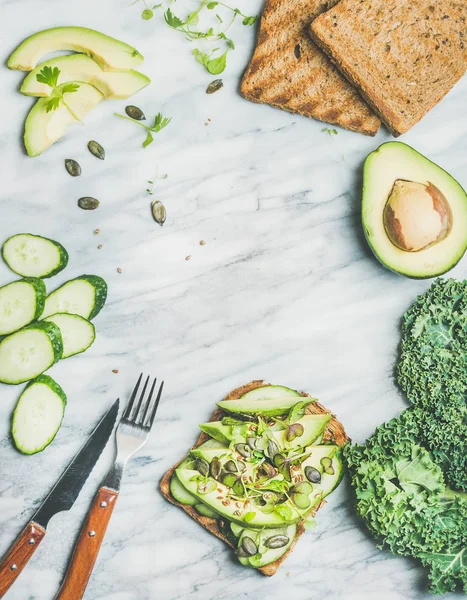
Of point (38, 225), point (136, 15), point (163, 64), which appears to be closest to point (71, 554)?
point (38, 225)

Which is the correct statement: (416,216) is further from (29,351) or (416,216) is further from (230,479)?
(29,351)

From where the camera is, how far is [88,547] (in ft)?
7.79

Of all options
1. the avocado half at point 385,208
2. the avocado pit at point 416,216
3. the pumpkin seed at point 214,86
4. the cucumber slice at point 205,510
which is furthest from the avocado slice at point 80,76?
the cucumber slice at point 205,510

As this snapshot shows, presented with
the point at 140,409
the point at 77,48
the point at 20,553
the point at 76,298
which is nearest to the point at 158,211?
the point at 76,298

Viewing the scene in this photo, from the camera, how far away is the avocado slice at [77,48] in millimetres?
2387

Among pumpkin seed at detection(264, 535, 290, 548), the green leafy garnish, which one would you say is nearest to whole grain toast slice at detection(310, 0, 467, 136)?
the green leafy garnish

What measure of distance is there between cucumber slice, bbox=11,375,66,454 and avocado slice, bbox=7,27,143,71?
134 centimetres

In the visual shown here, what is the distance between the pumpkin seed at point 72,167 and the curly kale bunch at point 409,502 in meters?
1.64

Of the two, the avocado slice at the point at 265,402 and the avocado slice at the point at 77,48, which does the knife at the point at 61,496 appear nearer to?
the avocado slice at the point at 265,402

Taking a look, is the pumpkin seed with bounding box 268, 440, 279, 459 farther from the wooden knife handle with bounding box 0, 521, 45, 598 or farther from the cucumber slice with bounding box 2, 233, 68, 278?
the cucumber slice with bounding box 2, 233, 68, 278

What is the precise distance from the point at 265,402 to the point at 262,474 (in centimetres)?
28

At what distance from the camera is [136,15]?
2.51m

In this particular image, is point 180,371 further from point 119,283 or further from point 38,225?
point 38,225

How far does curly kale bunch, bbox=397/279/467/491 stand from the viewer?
94.8 inches
